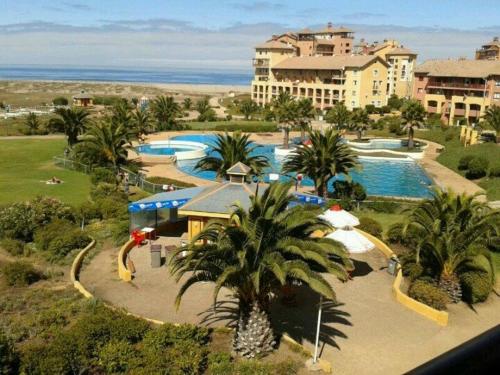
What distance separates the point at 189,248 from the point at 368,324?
7330 millimetres

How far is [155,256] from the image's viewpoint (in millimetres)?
22203

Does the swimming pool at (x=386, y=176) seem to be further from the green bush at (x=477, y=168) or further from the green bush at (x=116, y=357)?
the green bush at (x=116, y=357)

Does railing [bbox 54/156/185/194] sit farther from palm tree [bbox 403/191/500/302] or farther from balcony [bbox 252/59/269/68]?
balcony [bbox 252/59/269/68]

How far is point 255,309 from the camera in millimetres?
14500

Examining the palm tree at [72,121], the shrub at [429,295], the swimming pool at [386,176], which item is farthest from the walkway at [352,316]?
the palm tree at [72,121]

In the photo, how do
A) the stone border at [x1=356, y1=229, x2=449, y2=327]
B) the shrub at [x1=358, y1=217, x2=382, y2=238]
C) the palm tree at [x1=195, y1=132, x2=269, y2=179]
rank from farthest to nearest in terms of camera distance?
the palm tree at [x1=195, y1=132, x2=269, y2=179]
the shrub at [x1=358, y1=217, x2=382, y2=238]
the stone border at [x1=356, y1=229, x2=449, y2=327]

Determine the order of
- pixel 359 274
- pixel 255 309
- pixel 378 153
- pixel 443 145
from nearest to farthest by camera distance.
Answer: pixel 255 309, pixel 359 274, pixel 378 153, pixel 443 145

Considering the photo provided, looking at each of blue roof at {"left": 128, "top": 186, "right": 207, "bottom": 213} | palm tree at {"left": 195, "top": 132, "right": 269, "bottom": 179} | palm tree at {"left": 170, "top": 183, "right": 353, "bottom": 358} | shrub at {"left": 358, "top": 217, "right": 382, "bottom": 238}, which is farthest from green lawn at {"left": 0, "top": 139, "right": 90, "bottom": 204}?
A: palm tree at {"left": 170, "top": 183, "right": 353, "bottom": 358}

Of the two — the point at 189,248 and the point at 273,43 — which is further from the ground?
the point at 273,43

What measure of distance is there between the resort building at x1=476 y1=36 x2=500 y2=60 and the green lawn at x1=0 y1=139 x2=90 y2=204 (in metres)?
113

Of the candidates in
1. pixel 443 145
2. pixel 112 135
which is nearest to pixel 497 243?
pixel 112 135

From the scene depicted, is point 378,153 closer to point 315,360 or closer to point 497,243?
point 497,243

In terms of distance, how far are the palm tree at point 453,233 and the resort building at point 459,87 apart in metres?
68.3

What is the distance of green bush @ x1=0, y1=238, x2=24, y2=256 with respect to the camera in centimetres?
2475
